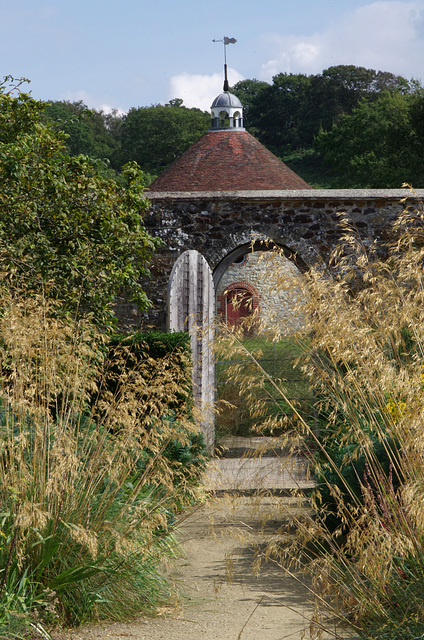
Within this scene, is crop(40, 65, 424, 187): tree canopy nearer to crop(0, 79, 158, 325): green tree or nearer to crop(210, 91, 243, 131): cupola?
crop(210, 91, 243, 131): cupola

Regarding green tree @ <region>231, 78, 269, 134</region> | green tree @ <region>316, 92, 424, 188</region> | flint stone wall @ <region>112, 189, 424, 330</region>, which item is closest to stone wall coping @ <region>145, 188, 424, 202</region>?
flint stone wall @ <region>112, 189, 424, 330</region>

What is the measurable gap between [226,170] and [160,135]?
20.6 metres

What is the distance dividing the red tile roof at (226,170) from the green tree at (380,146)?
5.36 metres

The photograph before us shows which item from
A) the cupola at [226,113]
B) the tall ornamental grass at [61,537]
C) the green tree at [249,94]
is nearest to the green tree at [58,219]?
the tall ornamental grass at [61,537]

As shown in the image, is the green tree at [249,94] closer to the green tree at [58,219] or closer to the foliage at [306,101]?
the foliage at [306,101]

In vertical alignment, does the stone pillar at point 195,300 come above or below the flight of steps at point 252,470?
above

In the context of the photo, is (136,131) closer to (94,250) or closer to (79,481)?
(94,250)

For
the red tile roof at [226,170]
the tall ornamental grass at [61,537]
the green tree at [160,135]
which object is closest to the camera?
the tall ornamental grass at [61,537]

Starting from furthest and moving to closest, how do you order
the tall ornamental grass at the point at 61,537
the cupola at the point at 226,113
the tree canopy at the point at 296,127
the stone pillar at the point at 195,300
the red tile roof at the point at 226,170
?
1. the tree canopy at the point at 296,127
2. the cupola at the point at 226,113
3. the red tile roof at the point at 226,170
4. the stone pillar at the point at 195,300
5. the tall ornamental grass at the point at 61,537

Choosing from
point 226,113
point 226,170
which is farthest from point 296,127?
point 226,170

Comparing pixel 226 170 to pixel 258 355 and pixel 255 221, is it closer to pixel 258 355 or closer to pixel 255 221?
pixel 255 221

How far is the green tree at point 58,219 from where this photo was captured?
5.76m

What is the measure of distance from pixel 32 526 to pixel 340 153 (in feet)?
89.2

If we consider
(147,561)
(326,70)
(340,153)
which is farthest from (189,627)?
(326,70)
